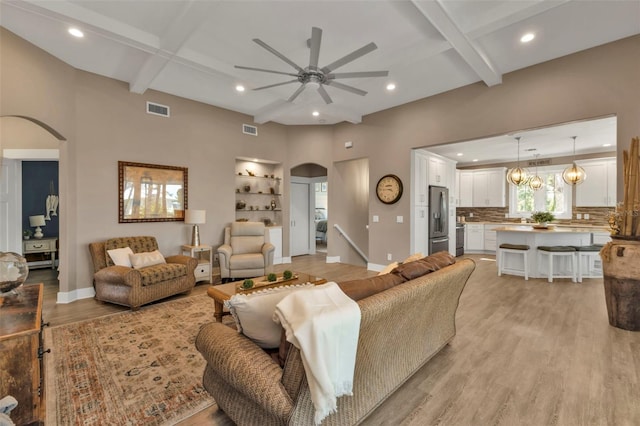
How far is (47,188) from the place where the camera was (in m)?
6.61

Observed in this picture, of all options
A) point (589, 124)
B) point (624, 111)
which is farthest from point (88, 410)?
point (589, 124)

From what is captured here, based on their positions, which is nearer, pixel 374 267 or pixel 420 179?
pixel 420 179

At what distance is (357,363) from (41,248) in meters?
7.48

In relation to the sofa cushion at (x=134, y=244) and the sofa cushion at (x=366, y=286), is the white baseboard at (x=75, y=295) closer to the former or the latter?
the sofa cushion at (x=134, y=244)

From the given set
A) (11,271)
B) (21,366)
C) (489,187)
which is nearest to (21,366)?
(21,366)

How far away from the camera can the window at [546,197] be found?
24.9ft

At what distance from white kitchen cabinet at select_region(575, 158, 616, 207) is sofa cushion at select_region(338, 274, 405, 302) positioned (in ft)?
26.0

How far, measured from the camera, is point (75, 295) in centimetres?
412

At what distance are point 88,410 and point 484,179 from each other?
Answer: 31.8ft

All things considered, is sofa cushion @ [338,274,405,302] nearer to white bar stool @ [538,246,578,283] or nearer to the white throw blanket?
the white throw blanket

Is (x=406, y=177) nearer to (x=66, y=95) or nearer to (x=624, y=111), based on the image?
(x=624, y=111)

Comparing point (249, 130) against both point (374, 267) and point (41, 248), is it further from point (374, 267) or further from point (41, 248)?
point (41, 248)

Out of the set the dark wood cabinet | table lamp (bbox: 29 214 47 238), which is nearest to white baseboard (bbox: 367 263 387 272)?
the dark wood cabinet

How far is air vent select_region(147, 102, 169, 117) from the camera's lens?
15.8ft
